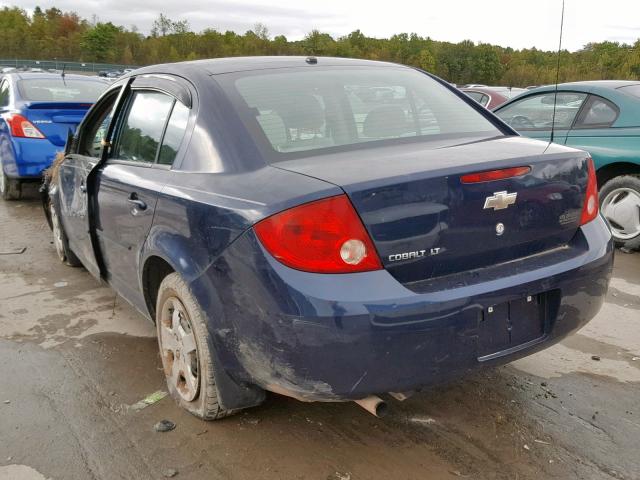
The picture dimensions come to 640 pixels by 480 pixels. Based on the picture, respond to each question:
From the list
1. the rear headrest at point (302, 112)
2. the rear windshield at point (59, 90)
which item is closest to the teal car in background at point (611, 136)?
the rear headrest at point (302, 112)

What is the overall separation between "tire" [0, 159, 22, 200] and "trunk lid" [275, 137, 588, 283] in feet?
21.8

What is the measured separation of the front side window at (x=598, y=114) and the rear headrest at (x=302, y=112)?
4.03 meters

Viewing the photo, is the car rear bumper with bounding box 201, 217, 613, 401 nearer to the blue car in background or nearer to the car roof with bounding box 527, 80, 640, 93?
the car roof with bounding box 527, 80, 640, 93

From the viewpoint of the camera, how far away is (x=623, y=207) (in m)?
5.64

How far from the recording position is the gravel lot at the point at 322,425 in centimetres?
254

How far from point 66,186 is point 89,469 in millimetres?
2428

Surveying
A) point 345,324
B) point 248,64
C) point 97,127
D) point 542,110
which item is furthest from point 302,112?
point 542,110

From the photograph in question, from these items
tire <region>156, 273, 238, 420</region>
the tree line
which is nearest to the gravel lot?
tire <region>156, 273, 238, 420</region>

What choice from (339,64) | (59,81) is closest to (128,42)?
(59,81)

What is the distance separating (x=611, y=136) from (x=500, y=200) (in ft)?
13.1

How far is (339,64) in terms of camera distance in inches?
133

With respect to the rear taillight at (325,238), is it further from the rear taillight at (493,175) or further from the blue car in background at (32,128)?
the blue car in background at (32,128)

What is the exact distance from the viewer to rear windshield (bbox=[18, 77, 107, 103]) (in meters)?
7.79

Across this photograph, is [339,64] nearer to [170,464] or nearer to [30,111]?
[170,464]
